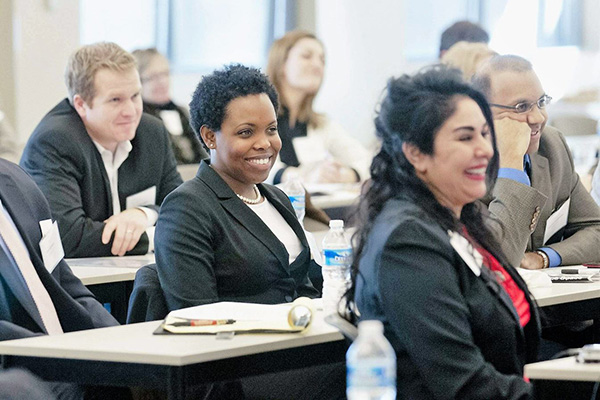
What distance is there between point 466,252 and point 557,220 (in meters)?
1.47

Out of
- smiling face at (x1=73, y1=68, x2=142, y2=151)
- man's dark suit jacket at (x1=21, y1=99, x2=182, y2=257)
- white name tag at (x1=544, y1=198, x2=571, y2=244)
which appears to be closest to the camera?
white name tag at (x1=544, y1=198, x2=571, y2=244)

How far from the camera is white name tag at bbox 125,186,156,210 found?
14.2ft

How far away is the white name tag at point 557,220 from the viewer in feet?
12.1

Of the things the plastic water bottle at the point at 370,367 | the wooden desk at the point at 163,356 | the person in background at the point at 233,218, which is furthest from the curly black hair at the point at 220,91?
the plastic water bottle at the point at 370,367

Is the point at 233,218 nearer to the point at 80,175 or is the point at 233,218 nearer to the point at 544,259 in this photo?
the point at 544,259

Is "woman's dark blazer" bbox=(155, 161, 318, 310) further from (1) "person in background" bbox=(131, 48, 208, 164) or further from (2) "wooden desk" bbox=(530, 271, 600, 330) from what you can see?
(1) "person in background" bbox=(131, 48, 208, 164)

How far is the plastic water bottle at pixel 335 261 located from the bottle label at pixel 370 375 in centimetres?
94

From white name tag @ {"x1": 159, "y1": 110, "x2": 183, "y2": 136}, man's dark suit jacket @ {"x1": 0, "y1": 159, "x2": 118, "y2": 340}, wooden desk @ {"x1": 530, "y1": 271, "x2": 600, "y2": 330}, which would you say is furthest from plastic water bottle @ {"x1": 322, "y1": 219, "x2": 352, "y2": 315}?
white name tag @ {"x1": 159, "y1": 110, "x2": 183, "y2": 136}

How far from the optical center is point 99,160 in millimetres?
4230

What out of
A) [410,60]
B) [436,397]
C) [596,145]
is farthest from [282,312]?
[410,60]

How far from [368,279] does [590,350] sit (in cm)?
53

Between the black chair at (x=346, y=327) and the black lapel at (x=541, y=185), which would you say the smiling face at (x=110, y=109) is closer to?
the black lapel at (x=541, y=185)

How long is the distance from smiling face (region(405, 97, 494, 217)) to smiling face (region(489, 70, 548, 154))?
103cm

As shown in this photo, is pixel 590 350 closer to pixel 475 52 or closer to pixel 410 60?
pixel 475 52
